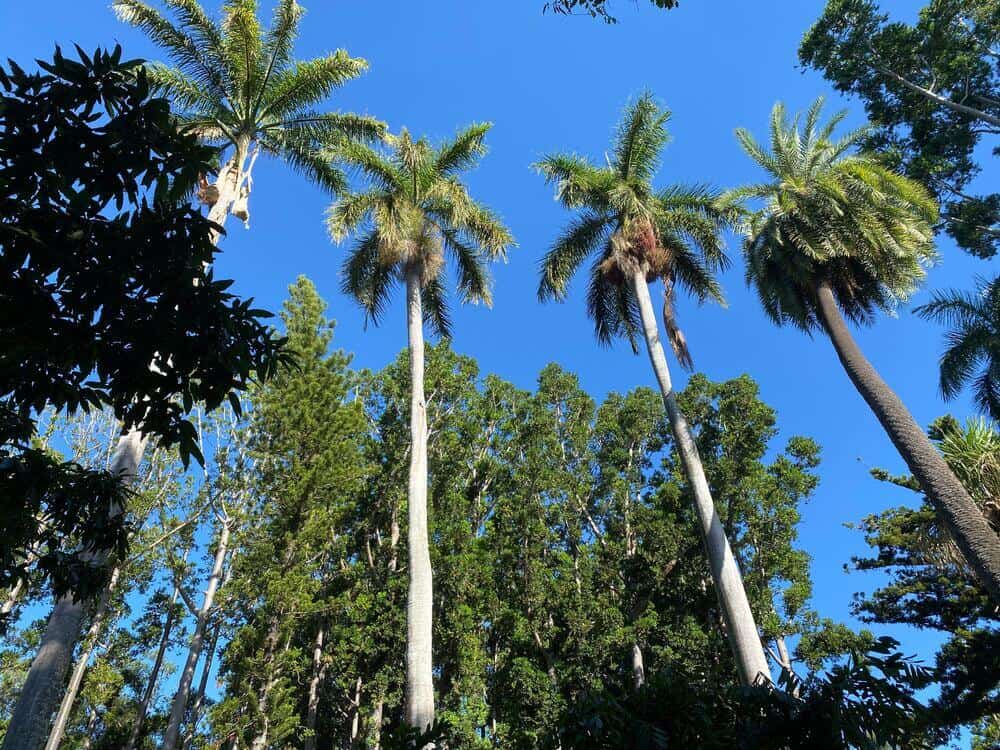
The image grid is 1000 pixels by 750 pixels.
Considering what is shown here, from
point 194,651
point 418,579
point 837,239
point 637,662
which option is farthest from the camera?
point 637,662

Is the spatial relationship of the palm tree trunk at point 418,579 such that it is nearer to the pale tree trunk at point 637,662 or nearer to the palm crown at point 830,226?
the palm crown at point 830,226

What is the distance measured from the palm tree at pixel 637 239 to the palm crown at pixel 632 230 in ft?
0.07

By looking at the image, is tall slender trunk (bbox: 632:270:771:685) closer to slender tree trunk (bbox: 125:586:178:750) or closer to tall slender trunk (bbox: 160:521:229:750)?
tall slender trunk (bbox: 160:521:229:750)

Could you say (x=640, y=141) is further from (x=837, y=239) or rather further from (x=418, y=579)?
(x=418, y=579)

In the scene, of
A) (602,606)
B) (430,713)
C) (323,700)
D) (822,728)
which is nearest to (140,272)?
(822,728)

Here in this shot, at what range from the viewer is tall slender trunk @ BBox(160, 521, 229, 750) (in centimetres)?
1381

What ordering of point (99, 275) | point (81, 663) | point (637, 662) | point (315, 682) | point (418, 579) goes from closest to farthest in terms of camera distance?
1. point (99, 275)
2. point (418, 579)
3. point (81, 663)
4. point (315, 682)
5. point (637, 662)

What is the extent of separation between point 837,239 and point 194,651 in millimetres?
17139

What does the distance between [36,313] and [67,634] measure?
5.05 metres

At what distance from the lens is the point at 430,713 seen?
8.76 m

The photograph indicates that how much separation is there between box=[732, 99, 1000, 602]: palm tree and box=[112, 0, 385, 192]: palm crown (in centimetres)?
925

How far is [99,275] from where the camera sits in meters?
3.27

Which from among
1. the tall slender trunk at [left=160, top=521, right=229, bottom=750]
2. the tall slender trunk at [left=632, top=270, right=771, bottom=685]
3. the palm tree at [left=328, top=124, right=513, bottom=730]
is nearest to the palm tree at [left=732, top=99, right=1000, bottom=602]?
the tall slender trunk at [left=632, top=270, right=771, bottom=685]

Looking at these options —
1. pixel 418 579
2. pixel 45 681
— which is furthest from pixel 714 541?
pixel 45 681
